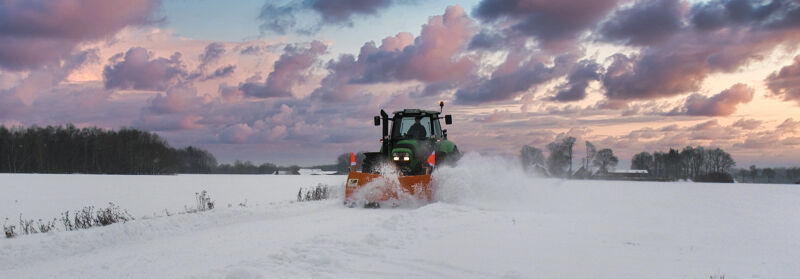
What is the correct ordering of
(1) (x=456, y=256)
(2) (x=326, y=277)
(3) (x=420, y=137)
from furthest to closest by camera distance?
(3) (x=420, y=137), (1) (x=456, y=256), (2) (x=326, y=277)

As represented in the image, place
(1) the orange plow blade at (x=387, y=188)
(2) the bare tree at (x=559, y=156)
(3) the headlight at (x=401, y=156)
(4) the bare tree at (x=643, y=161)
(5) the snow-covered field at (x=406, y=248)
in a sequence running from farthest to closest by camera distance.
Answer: (4) the bare tree at (x=643, y=161) → (2) the bare tree at (x=559, y=156) → (3) the headlight at (x=401, y=156) → (1) the orange plow blade at (x=387, y=188) → (5) the snow-covered field at (x=406, y=248)

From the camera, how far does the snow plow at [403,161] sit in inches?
516

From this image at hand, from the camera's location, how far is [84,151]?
249 ft

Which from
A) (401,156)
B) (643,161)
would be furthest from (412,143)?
(643,161)

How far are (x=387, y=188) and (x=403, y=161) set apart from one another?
1015mm

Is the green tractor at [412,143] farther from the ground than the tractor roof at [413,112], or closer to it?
closer to it

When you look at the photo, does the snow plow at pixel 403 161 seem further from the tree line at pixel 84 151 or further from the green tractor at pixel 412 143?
the tree line at pixel 84 151

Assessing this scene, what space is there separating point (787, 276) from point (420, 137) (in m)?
9.65

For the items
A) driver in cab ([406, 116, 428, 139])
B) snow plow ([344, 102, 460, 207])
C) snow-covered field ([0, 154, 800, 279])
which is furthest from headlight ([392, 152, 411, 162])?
snow-covered field ([0, 154, 800, 279])

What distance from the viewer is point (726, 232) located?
32.9 ft

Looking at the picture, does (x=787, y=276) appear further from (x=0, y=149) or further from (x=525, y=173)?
(x=0, y=149)

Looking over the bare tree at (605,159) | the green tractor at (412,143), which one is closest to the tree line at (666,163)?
the bare tree at (605,159)

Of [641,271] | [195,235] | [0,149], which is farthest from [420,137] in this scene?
[0,149]

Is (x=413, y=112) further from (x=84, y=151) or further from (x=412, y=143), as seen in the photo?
(x=84, y=151)
